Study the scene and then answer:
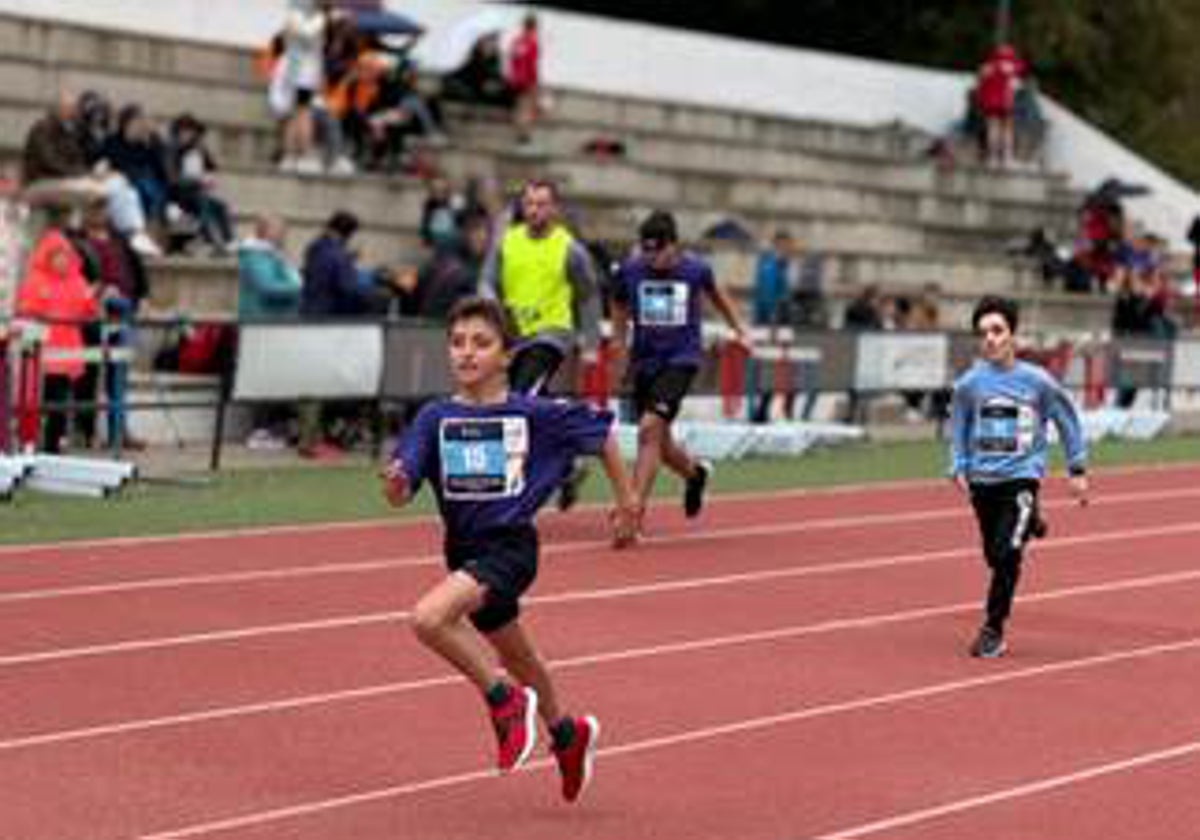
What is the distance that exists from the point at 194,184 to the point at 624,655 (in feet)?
48.8

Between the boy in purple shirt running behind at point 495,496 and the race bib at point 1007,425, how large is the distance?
441 cm

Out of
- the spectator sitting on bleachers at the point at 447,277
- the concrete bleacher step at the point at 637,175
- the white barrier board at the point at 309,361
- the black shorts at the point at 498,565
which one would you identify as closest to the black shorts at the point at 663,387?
the white barrier board at the point at 309,361

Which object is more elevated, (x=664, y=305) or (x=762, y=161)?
(x=762, y=161)

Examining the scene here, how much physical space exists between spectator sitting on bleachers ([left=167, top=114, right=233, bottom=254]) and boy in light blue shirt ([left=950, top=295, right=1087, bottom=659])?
14.3m

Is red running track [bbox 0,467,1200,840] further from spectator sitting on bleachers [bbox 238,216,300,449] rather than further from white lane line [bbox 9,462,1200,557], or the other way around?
spectator sitting on bleachers [bbox 238,216,300,449]

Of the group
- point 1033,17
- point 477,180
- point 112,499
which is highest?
point 1033,17

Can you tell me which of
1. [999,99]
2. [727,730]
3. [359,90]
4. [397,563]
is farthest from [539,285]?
[999,99]

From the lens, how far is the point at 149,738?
10.9 m

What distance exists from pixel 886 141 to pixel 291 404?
22.4 meters

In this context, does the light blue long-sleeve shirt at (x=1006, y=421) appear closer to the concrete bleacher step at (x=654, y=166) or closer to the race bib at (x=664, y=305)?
the race bib at (x=664, y=305)

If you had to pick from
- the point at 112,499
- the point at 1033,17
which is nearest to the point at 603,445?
the point at 112,499

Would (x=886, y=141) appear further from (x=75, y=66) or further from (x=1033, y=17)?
(x=75, y=66)

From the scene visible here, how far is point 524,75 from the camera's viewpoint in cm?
3612

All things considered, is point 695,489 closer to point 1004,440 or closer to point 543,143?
point 1004,440
